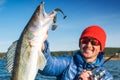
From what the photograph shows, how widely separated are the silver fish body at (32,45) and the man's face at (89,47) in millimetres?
2638

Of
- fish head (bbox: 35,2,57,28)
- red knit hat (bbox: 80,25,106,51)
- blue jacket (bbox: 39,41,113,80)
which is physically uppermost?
fish head (bbox: 35,2,57,28)

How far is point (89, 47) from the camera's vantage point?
8352 millimetres

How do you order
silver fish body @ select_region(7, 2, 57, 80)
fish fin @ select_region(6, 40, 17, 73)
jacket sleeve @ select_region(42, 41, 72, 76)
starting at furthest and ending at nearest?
jacket sleeve @ select_region(42, 41, 72, 76), fish fin @ select_region(6, 40, 17, 73), silver fish body @ select_region(7, 2, 57, 80)

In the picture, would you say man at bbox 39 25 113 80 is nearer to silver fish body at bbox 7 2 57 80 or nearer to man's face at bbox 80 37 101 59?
man's face at bbox 80 37 101 59

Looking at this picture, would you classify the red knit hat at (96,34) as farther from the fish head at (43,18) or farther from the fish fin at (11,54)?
the fish fin at (11,54)

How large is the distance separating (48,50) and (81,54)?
1.57m

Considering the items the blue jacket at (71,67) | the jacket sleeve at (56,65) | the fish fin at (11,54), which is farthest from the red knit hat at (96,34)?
the fish fin at (11,54)

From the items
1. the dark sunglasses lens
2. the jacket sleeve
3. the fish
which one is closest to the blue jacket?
the jacket sleeve

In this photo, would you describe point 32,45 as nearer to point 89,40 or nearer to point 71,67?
point 71,67

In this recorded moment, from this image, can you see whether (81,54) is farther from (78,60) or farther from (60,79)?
(60,79)

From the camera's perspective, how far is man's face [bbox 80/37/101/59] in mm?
8391

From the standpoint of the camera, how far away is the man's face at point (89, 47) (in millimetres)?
8391

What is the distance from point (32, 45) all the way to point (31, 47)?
41mm

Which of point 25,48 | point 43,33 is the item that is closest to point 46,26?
point 43,33
